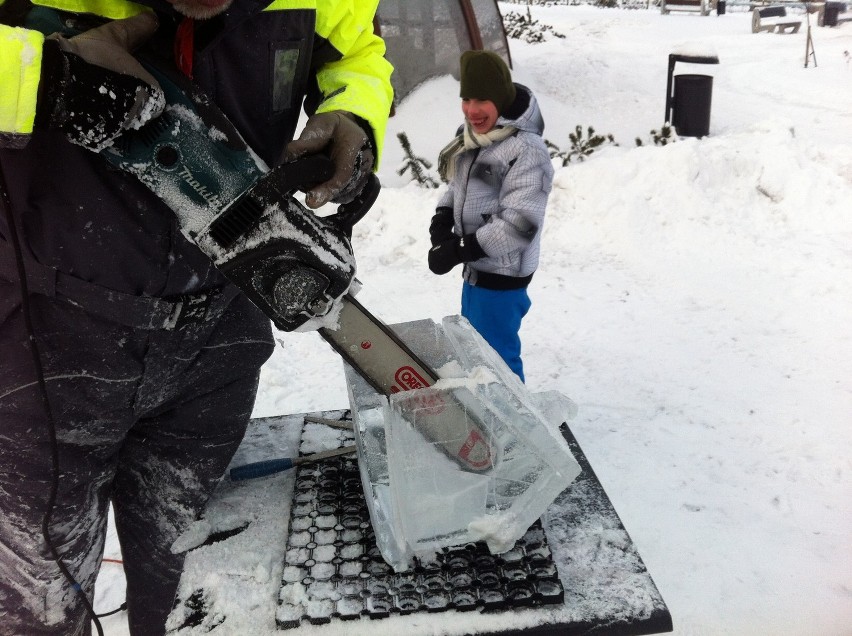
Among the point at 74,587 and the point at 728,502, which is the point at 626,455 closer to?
the point at 728,502

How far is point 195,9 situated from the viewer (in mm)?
1123

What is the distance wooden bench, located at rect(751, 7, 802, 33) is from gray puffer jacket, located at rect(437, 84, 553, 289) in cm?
1240

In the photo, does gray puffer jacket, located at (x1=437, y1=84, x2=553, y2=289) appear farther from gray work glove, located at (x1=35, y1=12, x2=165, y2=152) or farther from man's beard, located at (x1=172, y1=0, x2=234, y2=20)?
gray work glove, located at (x1=35, y1=12, x2=165, y2=152)

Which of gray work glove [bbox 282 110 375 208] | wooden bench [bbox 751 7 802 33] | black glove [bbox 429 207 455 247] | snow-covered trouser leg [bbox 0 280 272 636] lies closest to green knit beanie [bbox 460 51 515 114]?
black glove [bbox 429 207 455 247]

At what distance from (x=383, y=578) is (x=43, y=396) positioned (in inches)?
28.6

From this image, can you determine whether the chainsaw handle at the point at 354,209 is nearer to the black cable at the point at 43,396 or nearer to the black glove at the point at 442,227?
the black cable at the point at 43,396

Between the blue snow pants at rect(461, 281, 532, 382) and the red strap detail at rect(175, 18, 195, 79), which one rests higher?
the red strap detail at rect(175, 18, 195, 79)

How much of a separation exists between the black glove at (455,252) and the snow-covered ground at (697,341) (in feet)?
3.08

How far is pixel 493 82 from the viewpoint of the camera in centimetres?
259

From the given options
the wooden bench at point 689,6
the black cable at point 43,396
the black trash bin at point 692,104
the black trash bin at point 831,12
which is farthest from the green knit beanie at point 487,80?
the wooden bench at point 689,6

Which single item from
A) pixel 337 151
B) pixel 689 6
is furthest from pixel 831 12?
pixel 337 151

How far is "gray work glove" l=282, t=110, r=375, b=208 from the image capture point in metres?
1.30

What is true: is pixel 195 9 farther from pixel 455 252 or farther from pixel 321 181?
pixel 455 252

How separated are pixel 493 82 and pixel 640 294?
204cm
